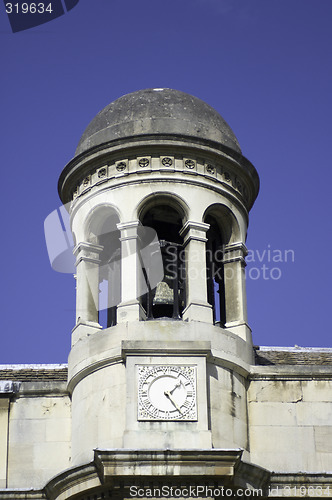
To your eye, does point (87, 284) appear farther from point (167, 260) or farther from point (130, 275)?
point (167, 260)

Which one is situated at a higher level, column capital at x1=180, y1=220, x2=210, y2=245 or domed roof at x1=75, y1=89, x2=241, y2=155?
domed roof at x1=75, y1=89, x2=241, y2=155

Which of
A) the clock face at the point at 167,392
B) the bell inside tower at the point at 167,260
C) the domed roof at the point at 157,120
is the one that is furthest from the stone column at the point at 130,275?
the domed roof at the point at 157,120

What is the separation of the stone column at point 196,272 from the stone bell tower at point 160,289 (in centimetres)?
2

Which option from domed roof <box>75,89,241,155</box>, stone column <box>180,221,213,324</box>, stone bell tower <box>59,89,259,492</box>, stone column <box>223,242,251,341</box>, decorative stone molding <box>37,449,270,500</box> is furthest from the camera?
domed roof <box>75,89,241,155</box>

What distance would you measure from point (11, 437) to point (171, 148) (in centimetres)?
612

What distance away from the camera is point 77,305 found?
914 inches

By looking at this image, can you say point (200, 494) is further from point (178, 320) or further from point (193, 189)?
point (193, 189)

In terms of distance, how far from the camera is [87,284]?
76.1ft

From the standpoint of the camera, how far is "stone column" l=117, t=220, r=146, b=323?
2220 centimetres

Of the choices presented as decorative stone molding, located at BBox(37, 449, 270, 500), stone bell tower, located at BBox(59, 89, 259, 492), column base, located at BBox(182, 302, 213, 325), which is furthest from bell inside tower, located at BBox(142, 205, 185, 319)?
decorative stone molding, located at BBox(37, 449, 270, 500)

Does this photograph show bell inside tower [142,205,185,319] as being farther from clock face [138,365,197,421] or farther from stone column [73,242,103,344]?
clock face [138,365,197,421]

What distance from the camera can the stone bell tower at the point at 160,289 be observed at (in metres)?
21.1

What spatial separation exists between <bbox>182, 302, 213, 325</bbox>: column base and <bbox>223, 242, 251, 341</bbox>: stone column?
2.55 ft

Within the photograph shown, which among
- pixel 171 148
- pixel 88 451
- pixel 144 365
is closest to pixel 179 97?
pixel 171 148
